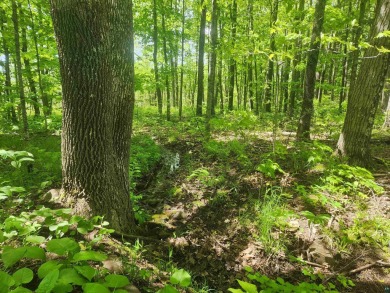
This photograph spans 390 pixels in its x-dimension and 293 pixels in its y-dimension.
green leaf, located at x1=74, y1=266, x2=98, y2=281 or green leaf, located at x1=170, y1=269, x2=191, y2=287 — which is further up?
green leaf, located at x1=74, y1=266, x2=98, y2=281

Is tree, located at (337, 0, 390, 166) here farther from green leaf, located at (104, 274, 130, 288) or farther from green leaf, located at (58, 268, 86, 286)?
green leaf, located at (58, 268, 86, 286)

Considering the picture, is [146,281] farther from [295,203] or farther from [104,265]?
[295,203]

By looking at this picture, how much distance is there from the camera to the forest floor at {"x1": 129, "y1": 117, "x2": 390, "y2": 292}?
286 centimetres

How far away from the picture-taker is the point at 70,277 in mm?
1490

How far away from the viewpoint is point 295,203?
12.7ft

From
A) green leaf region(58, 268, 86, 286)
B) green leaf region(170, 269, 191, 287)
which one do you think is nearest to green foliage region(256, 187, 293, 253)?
green leaf region(170, 269, 191, 287)

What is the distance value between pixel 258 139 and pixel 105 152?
561cm

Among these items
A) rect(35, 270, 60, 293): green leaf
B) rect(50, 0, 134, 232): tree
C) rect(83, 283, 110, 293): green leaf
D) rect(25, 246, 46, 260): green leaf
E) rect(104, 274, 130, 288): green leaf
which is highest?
rect(50, 0, 134, 232): tree

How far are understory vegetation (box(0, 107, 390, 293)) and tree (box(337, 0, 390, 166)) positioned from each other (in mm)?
411

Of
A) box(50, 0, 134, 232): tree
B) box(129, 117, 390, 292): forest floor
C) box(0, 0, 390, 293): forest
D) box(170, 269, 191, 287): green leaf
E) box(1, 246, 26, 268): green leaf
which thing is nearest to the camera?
box(1, 246, 26, 268): green leaf

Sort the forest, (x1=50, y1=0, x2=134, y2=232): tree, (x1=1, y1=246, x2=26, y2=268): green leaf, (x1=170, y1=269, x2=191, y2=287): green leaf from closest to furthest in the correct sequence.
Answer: (x1=1, y1=246, x2=26, y2=268): green leaf < (x1=170, y1=269, x2=191, y2=287): green leaf < the forest < (x1=50, y1=0, x2=134, y2=232): tree

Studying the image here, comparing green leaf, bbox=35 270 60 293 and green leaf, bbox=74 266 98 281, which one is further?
green leaf, bbox=74 266 98 281

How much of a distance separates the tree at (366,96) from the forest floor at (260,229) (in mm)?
572

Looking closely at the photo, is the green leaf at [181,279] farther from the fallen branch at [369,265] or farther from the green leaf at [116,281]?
the fallen branch at [369,265]
